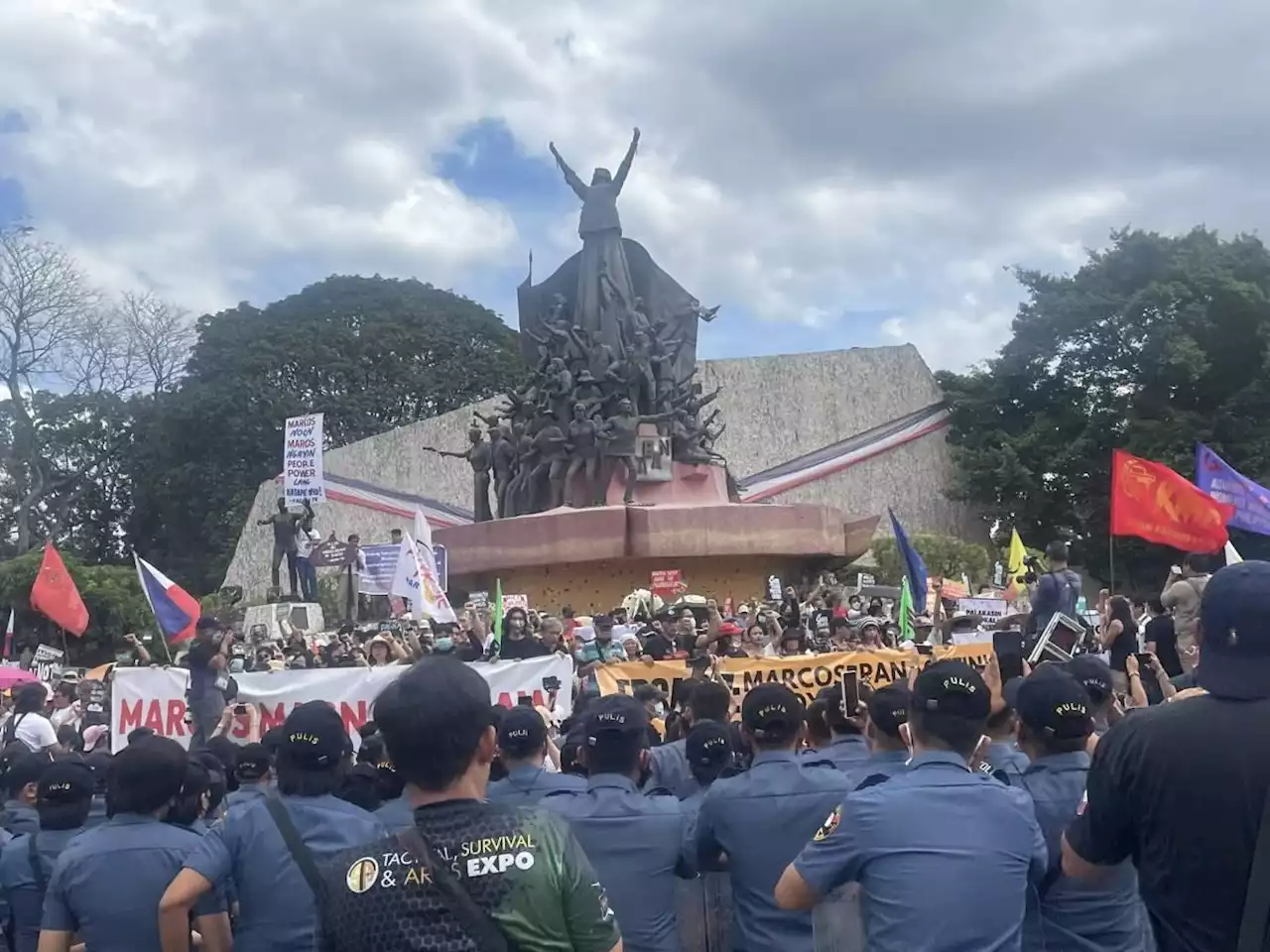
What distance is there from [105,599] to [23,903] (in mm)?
28615

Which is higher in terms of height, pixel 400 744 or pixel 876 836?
pixel 400 744

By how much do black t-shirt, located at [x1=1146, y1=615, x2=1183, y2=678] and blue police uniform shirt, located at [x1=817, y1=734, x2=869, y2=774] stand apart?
223 inches

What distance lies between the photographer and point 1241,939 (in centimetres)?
237

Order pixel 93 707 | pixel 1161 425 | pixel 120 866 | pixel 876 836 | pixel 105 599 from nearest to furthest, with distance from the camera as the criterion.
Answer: pixel 876 836 → pixel 120 866 → pixel 93 707 → pixel 105 599 → pixel 1161 425

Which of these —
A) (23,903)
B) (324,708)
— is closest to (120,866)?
(324,708)

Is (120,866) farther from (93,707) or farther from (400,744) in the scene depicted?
(93,707)

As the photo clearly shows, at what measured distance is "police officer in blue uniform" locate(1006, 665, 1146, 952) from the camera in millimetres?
3615

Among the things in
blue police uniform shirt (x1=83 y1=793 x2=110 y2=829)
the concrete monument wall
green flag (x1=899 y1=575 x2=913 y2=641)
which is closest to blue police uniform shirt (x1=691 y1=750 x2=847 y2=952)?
blue police uniform shirt (x1=83 y1=793 x2=110 y2=829)

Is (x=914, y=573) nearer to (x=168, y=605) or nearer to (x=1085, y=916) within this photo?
(x=168, y=605)

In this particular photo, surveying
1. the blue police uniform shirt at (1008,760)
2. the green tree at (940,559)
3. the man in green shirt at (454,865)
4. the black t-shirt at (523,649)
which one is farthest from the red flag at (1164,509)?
the green tree at (940,559)

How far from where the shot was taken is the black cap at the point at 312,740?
3.95 m

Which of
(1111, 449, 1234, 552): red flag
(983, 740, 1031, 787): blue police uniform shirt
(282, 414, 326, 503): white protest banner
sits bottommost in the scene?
(983, 740, 1031, 787): blue police uniform shirt

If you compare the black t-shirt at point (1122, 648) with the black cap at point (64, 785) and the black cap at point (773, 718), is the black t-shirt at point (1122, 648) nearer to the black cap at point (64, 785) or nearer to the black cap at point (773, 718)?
the black cap at point (773, 718)

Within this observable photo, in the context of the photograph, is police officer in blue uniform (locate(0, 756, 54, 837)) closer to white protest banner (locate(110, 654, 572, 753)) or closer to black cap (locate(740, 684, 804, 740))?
black cap (locate(740, 684, 804, 740))
